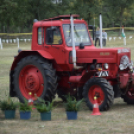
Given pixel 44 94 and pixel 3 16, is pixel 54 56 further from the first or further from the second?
pixel 3 16

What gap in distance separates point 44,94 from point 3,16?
51.6 meters

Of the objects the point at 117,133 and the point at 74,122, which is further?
→ the point at 74,122

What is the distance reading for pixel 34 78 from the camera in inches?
404

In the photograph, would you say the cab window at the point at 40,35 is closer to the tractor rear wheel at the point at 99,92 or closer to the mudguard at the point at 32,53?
the mudguard at the point at 32,53

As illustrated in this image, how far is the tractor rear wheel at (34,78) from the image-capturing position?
989cm

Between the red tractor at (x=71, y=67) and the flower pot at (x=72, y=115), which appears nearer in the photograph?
the flower pot at (x=72, y=115)

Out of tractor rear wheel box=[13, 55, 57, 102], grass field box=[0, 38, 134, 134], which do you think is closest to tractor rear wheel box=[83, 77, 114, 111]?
grass field box=[0, 38, 134, 134]

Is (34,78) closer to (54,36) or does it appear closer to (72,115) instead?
(54,36)

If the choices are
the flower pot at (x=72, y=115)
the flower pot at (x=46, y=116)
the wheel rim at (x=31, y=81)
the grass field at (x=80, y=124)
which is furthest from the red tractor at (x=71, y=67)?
the flower pot at (x=46, y=116)

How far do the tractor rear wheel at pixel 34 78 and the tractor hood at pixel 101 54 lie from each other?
832 millimetres

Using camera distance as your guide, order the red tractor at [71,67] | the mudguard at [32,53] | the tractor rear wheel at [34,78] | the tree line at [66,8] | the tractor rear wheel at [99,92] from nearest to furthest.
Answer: the tractor rear wheel at [99,92], the red tractor at [71,67], the tractor rear wheel at [34,78], the mudguard at [32,53], the tree line at [66,8]

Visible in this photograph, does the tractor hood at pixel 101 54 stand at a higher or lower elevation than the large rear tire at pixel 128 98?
higher

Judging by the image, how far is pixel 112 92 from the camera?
9.21 metres

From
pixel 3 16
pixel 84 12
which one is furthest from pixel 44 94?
pixel 84 12
